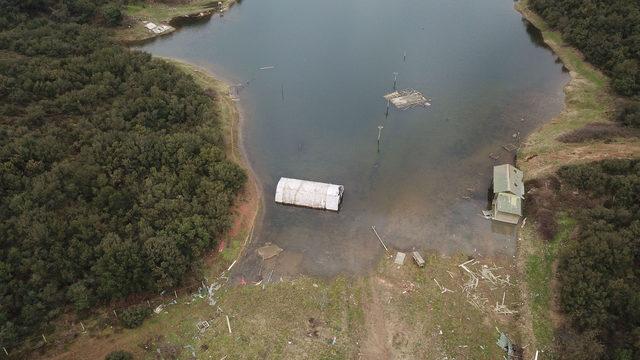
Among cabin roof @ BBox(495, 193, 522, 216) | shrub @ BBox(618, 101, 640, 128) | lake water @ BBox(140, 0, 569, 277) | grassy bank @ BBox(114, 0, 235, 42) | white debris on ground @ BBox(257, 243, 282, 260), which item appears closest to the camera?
white debris on ground @ BBox(257, 243, 282, 260)

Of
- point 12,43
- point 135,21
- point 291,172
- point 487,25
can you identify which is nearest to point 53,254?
point 291,172

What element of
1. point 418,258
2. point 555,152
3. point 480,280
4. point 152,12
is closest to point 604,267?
point 480,280

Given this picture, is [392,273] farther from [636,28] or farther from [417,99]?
[636,28]

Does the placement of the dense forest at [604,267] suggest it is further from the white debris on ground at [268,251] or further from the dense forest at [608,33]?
the white debris on ground at [268,251]

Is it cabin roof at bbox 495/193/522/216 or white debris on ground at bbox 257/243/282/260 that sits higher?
cabin roof at bbox 495/193/522/216

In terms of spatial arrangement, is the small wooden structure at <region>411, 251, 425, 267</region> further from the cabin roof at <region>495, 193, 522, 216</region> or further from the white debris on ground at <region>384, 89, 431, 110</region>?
the white debris on ground at <region>384, 89, 431, 110</region>

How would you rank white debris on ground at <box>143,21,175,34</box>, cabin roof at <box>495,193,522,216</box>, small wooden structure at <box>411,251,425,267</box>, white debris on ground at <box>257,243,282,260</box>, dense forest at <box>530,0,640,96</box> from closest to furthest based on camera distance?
small wooden structure at <box>411,251,425,267</box>
white debris on ground at <box>257,243,282,260</box>
cabin roof at <box>495,193,522,216</box>
dense forest at <box>530,0,640,96</box>
white debris on ground at <box>143,21,175,34</box>

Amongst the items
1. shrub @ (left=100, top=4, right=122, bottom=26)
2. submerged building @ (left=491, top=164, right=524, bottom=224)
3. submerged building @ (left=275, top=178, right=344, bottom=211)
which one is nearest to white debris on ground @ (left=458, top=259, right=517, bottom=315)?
submerged building @ (left=491, top=164, right=524, bottom=224)
